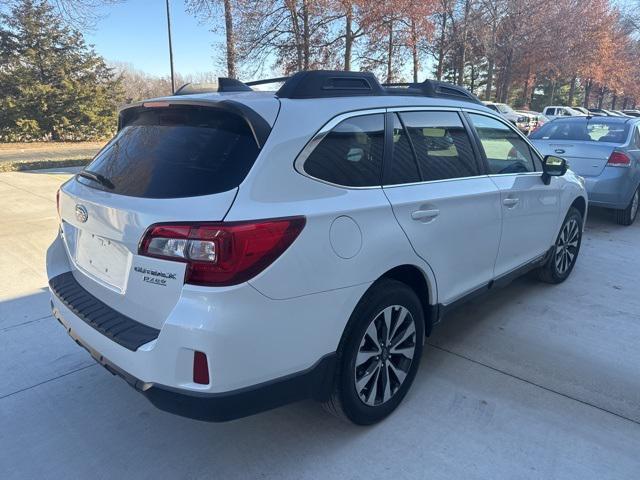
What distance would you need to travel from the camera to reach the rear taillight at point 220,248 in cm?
189

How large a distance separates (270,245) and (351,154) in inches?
29.4

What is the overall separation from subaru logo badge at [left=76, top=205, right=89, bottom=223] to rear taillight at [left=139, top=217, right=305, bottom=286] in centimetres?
64

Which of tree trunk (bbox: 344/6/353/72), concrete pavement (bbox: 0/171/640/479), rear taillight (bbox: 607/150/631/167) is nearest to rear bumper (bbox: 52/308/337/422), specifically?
concrete pavement (bbox: 0/171/640/479)

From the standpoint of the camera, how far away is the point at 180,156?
2229 millimetres

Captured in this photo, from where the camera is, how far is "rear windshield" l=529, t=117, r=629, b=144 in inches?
287

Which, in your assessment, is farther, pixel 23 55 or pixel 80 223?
pixel 23 55

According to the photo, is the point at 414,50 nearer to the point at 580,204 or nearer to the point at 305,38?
the point at 305,38

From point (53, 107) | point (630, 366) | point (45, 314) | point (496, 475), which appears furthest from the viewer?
point (53, 107)

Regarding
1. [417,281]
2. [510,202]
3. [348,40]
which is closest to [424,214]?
[417,281]

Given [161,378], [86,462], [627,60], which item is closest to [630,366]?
[161,378]

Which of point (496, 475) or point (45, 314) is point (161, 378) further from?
point (45, 314)

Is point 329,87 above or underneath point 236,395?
above

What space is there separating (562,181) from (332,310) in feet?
10.4

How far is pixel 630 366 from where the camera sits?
3.31 m
